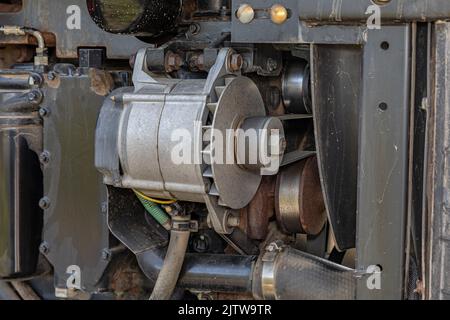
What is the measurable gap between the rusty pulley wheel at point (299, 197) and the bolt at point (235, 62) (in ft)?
1.13

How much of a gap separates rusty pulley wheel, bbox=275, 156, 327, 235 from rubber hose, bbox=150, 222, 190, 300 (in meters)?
0.28

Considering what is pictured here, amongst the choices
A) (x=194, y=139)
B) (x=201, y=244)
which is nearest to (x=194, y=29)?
(x=194, y=139)

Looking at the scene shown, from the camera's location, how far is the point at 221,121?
6.24ft

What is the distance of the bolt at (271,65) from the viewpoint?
207 cm

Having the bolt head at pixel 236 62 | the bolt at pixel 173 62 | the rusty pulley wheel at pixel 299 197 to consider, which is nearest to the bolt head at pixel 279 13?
the bolt head at pixel 236 62

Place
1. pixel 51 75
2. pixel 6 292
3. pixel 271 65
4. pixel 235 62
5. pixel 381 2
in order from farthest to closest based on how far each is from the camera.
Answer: pixel 6 292 → pixel 51 75 → pixel 271 65 → pixel 235 62 → pixel 381 2

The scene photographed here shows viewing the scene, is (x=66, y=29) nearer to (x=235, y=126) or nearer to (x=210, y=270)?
(x=235, y=126)

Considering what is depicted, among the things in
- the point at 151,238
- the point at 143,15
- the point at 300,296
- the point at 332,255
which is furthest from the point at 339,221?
the point at 143,15

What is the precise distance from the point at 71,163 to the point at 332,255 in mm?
834

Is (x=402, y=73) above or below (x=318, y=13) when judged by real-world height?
below

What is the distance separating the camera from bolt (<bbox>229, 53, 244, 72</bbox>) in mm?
1965

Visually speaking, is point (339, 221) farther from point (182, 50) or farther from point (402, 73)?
point (182, 50)

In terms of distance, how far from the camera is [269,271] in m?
2.05

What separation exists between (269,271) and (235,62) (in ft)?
1.85
